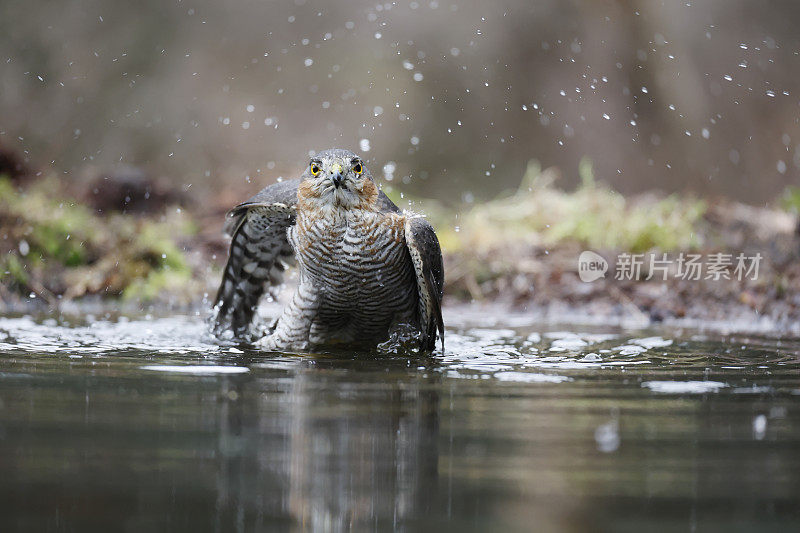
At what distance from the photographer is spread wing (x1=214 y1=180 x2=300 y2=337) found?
537 cm

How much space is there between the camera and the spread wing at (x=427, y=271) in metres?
4.74

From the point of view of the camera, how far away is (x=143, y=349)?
4.65 meters

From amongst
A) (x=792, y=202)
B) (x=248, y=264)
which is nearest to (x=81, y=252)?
(x=248, y=264)

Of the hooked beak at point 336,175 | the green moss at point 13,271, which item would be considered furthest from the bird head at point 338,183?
the green moss at point 13,271

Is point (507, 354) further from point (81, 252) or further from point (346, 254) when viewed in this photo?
point (81, 252)

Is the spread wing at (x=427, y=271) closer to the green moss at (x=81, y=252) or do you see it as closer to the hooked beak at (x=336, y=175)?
the hooked beak at (x=336, y=175)

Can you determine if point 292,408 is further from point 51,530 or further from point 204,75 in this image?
point 204,75

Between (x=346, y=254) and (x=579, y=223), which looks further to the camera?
(x=579, y=223)

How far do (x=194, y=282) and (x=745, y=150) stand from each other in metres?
8.02

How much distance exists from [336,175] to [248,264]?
130cm

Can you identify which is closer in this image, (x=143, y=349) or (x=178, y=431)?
(x=178, y=431)

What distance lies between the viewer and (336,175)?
4613 mm

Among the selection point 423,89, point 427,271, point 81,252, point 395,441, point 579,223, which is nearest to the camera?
point 395,441

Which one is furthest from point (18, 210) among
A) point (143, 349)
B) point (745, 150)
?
point (745, 150)
